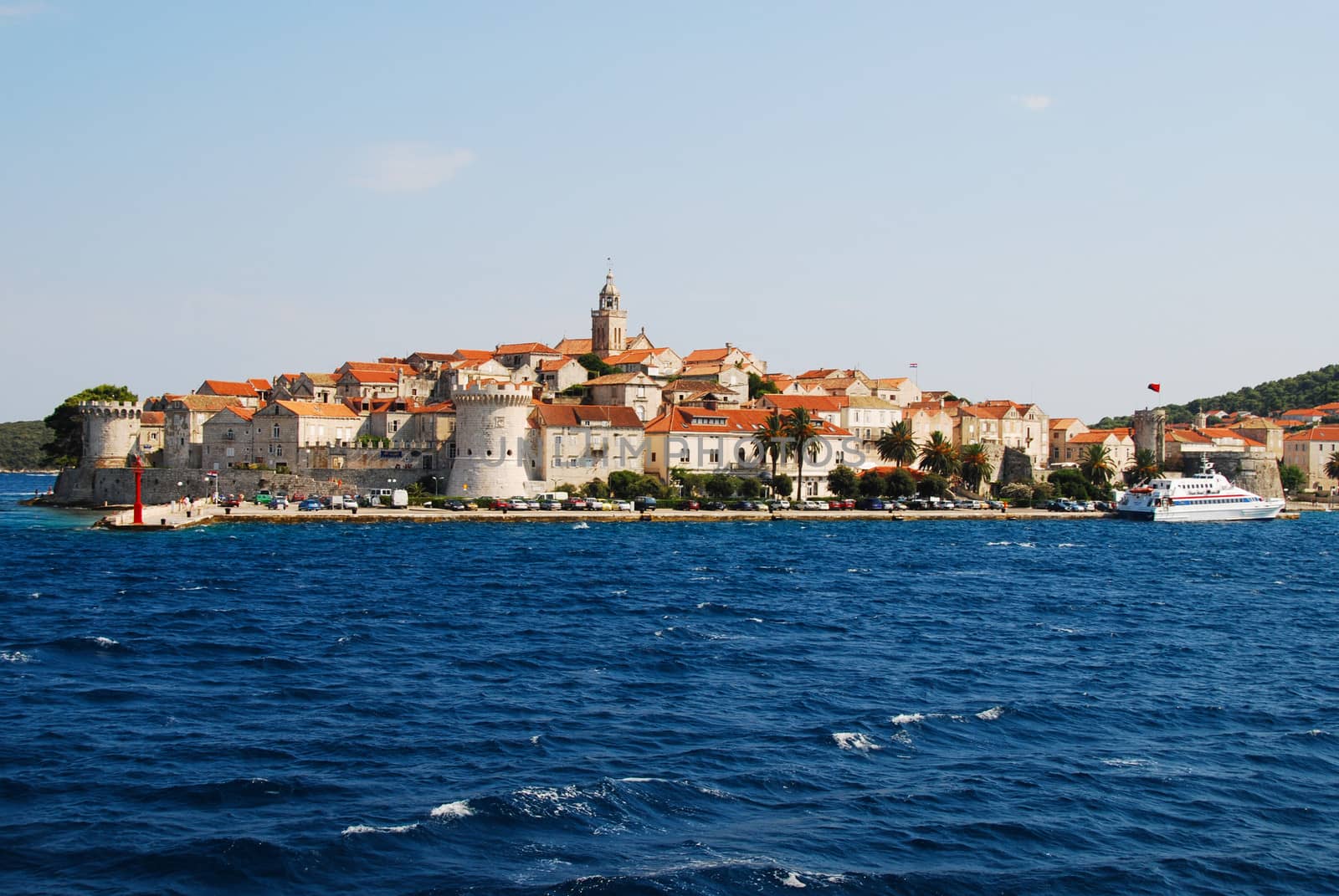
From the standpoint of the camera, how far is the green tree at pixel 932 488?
309ft

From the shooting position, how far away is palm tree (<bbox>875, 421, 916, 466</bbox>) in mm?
96625

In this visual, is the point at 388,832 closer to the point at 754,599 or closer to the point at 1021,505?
the point at 754,599

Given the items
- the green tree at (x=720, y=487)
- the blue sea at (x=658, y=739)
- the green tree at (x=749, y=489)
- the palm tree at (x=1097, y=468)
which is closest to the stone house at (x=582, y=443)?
the green tree at (x=720, y=487)

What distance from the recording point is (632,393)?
323 ft

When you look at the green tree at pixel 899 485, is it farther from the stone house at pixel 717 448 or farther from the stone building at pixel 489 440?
the stone building at pixel 489 440

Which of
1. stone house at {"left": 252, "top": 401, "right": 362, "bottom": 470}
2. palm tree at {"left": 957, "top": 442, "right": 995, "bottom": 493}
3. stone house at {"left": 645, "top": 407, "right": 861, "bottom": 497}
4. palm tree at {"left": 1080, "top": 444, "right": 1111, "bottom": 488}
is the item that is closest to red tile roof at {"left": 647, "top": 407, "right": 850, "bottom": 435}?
stone house at {"left": 645, "top": 407, "right": 861, "bottom": 497}

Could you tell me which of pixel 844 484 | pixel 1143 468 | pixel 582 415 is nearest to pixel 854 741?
pixel 582 415

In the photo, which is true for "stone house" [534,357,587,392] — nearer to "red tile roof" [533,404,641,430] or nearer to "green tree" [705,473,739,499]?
"red tile roof" [533,404,641,430]

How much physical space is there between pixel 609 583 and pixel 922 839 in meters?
28.9

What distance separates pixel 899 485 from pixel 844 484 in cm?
383

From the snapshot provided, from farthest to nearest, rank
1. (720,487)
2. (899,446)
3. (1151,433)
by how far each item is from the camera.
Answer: (1151,433) → (899,446) → (720,487)

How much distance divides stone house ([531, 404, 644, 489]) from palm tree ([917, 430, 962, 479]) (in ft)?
72.5

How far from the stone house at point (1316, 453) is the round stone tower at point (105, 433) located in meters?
104

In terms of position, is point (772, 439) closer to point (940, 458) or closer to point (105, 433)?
point (940, 458)
